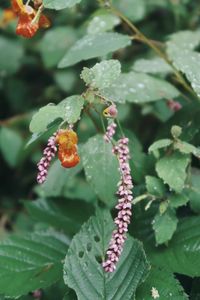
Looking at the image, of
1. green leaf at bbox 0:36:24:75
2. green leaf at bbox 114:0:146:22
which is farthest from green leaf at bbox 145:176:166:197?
green leaf at bbox 0:36:24:75

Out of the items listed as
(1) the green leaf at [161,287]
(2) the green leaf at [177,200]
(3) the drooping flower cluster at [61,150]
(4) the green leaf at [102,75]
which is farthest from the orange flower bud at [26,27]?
(1) the green leaf at [161,287]

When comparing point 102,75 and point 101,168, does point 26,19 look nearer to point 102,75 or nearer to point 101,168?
point 102,75

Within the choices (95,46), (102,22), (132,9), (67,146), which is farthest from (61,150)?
(132,9)

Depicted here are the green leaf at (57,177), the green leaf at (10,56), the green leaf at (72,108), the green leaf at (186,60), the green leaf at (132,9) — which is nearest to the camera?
the green leaf at (72,108)

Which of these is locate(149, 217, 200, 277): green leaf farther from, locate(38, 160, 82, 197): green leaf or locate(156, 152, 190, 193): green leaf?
locate(38, 160, 82, 197): green leaf

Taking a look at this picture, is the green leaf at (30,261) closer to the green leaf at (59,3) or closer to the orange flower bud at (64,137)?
the orange flower bud at (64,137)
